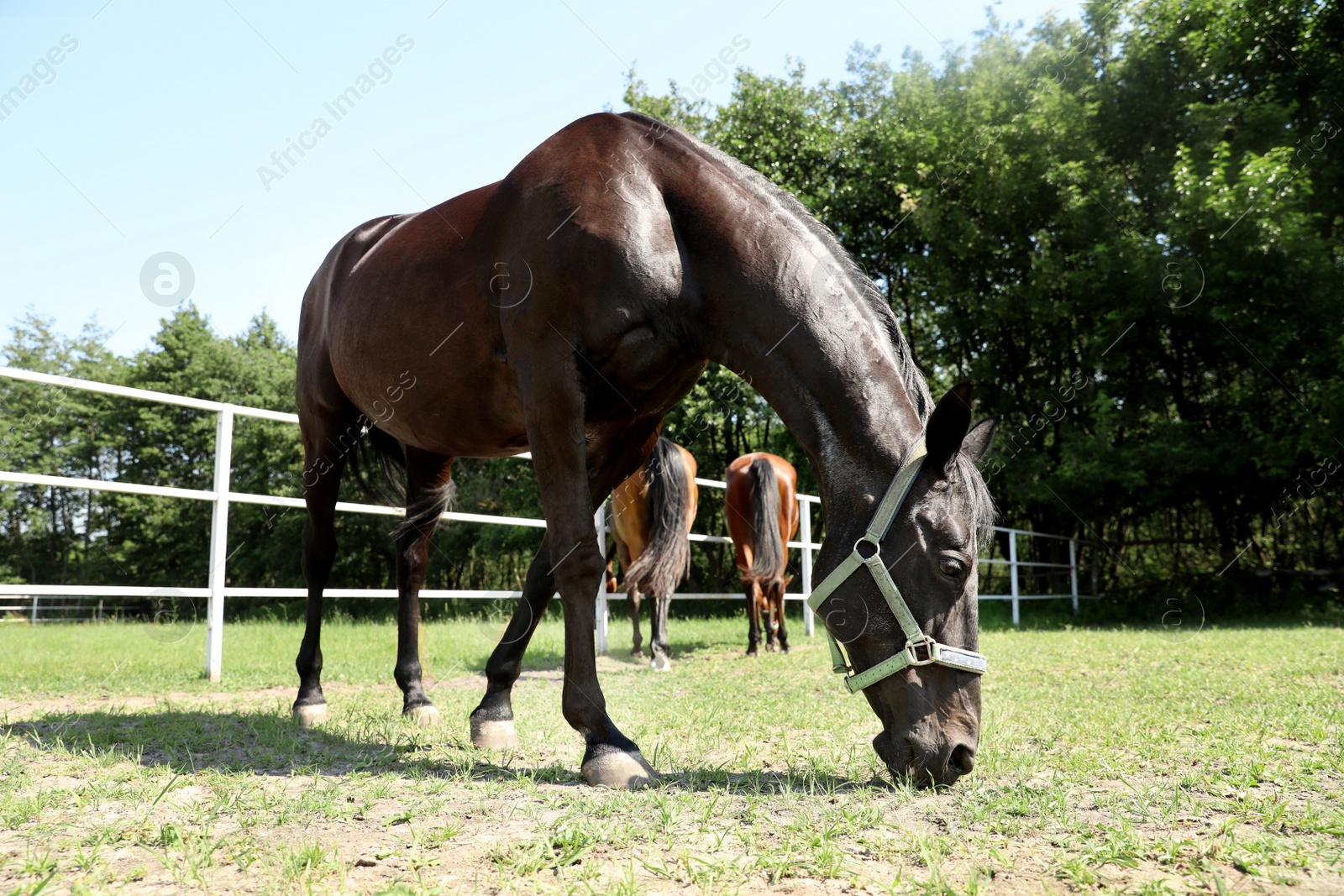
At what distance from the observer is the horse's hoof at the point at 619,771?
7.22ft

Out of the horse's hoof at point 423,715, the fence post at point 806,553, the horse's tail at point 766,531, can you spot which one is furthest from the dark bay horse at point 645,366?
the fence post at point 806,553

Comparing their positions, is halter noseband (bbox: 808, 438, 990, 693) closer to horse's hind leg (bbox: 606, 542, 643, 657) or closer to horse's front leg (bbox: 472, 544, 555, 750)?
horse's front leg (bbox: 472, 544, 555, 750)

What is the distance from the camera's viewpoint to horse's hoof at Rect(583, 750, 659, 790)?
2201 mm

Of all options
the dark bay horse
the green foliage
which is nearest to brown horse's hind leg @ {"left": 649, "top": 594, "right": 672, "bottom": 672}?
the dark bay horse

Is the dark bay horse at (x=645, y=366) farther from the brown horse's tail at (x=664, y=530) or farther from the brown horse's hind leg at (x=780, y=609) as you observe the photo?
the brown horse's hind leg at (x=780, y=609)

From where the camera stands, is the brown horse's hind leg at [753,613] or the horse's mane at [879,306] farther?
the brown horse's hind leg at [753,613]

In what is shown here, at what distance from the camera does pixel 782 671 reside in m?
5.85

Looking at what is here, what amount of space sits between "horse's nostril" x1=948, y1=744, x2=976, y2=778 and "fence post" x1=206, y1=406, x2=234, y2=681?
451cm

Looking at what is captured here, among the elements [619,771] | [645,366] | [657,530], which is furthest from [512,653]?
[657,530]

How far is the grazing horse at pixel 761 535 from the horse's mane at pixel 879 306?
5.31m

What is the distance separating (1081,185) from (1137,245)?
5.85ft

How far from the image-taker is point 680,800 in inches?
79.3

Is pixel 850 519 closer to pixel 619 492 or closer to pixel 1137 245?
pixel 619 492

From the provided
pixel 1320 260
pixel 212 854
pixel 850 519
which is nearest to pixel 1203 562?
pixel 1320 260
